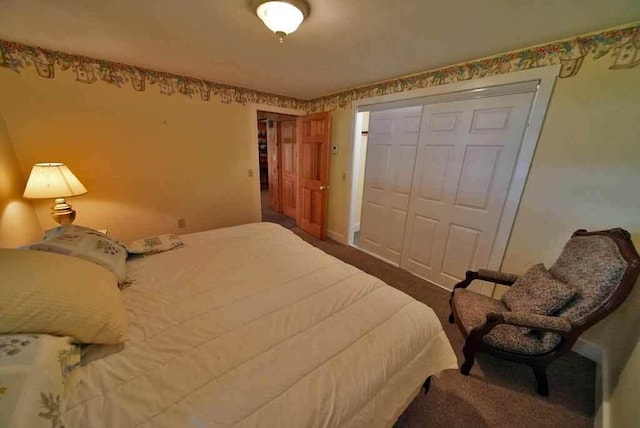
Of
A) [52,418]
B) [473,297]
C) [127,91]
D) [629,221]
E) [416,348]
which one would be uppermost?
[127,91]

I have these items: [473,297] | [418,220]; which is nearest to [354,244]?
[418,220]

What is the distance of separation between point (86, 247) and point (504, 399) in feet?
8.59

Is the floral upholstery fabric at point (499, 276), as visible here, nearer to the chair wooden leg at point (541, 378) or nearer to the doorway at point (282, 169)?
the chair wooden leg at point (541, 378)

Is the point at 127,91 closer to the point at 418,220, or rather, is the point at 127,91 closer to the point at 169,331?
the point at 169,331

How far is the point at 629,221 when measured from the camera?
57.4 inches

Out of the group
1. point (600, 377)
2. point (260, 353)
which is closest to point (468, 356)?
point (600, 377)

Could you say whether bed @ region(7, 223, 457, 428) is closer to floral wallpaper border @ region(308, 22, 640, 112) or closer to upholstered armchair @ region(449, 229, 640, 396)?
upholstered armchair @ region(449, 229, 640, 396)

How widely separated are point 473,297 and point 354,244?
1.97 metres

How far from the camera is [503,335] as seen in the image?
140 cm

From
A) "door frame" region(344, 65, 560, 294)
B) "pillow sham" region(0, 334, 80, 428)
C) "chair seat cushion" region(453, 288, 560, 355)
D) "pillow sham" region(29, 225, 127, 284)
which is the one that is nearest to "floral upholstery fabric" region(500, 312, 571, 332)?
"chair seat cushion" region(453, 288, 560, 355)

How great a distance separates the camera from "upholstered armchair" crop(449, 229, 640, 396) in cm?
118

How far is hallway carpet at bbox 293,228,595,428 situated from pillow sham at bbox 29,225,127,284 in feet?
5.96

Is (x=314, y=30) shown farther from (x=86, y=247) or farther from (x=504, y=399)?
(x=504, y=399)

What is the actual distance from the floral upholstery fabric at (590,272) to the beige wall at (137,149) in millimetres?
3389
